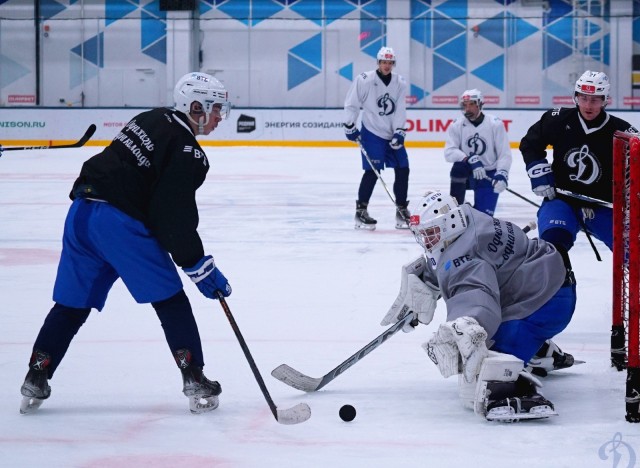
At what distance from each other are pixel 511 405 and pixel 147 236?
3.53 ft

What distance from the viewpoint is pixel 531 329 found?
3.18 m

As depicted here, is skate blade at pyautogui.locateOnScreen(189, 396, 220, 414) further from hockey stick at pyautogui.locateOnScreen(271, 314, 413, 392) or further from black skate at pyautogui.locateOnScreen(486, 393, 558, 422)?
black skate at pyautogui.locateOnScreen(486, 393, 558, 422)

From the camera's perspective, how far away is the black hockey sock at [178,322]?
306 centimetres

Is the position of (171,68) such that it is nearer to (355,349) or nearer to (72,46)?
(72,46)

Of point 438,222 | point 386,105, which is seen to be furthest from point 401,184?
point 438,222

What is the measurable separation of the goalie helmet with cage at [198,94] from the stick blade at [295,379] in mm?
780

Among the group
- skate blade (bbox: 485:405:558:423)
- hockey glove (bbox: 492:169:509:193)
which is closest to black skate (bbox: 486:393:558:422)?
skate blade (bbox: 485:405:558:423)

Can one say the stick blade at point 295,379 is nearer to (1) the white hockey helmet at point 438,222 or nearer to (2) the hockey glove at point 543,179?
(1) the white hockey helmet at point 438,222

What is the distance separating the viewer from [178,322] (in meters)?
3.07

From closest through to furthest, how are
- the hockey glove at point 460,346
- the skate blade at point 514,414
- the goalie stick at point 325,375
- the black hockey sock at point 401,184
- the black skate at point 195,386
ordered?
the hockey glove at point 460,346, the skate blade at point 514,414, the black skate at point 195,386, the goalie stick at point 325,375, the black hockey sock at point 401,184

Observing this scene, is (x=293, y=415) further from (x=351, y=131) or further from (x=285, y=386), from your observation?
(x=351, y=131)

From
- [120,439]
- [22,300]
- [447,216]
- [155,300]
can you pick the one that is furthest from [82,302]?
[22,300]

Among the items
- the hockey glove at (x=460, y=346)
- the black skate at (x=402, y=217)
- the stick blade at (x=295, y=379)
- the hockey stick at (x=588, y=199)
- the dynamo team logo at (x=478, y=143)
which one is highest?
the dynamo team logo at (x=478, y=143)

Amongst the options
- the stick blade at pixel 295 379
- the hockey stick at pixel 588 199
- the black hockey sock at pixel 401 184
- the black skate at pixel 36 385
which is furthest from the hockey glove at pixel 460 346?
the black hockey sock at pixel 401 184
